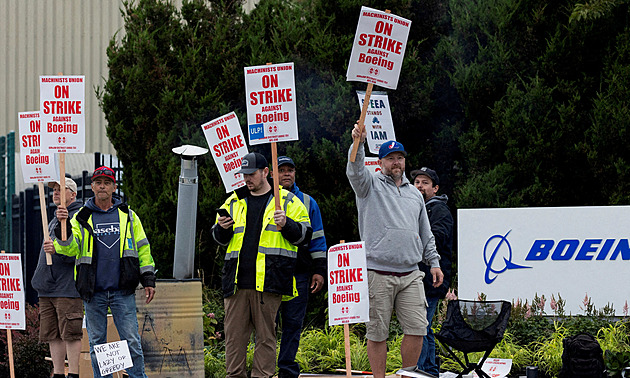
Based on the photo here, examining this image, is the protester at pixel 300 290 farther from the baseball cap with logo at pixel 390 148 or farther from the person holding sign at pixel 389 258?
the baseball cap with logo at pixel 390 148

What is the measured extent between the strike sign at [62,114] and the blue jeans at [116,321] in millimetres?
1418

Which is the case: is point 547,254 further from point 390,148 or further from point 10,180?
point 10,180

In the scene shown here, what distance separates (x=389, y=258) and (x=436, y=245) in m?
1.33

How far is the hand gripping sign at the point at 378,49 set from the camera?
7.39m

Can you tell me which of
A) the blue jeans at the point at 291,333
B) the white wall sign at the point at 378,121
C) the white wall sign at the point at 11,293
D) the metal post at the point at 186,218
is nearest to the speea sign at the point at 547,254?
the white wall sign at the point at 378,121

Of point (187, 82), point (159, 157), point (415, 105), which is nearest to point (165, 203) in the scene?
point (159, 157)

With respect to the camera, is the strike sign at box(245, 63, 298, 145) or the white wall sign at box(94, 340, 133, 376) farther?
the strike sign at box(245, 63, 298, 145)

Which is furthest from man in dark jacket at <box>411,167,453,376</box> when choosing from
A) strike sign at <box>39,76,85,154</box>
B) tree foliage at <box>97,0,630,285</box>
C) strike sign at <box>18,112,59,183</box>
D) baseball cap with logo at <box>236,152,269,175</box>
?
strike sign at <box>18,112,59,183</box>

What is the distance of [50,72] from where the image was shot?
21328 millimetres

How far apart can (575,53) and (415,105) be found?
218 centimetres

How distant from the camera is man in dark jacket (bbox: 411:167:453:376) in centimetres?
830

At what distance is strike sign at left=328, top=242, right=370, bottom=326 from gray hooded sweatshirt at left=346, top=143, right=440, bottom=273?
0.55 m

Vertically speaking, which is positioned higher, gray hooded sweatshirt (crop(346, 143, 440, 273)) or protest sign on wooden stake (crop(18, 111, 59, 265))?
protest sign on wooden stake (crop(18, 111, 59, 265))

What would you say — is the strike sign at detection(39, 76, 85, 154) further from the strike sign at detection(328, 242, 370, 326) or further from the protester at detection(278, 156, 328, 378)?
the strike sign at detection(328, 242, 370, 326)
